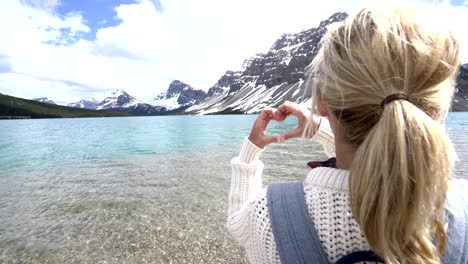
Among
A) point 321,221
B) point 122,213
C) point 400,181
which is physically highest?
point 400,181

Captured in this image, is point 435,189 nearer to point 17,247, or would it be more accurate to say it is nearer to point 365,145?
point 365,145

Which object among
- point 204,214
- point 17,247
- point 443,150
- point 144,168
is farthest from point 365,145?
point 144,168

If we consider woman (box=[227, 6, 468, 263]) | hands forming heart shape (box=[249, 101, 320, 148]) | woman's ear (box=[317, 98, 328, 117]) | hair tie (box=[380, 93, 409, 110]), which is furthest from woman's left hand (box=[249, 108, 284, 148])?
hair tie (box=[380, 93, 409, 110])

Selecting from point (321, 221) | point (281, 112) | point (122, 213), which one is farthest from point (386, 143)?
point (122, 213)

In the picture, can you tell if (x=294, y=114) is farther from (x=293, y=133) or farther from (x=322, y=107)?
(x=322, y=107)

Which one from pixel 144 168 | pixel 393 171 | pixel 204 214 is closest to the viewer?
pixel 393 171

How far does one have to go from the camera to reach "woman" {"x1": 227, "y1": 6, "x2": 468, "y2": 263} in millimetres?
1299

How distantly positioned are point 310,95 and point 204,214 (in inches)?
280

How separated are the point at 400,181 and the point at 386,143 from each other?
0.16 m

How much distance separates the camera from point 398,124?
1.29 metres

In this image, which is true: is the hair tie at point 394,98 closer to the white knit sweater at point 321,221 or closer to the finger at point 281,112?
the white knit sweater at point 321,221

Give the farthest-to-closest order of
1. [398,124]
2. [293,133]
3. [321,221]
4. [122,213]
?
[122,213], [293,133], [321,221], [398,124]

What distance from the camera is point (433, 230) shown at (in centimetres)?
142

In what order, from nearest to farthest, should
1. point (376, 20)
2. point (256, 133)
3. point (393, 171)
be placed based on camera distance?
point (393, 171) → point (376, 20) → point (256, 133)
